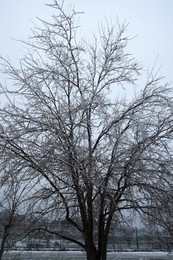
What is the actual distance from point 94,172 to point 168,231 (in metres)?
3.09

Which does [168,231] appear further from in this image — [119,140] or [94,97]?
[94,97]

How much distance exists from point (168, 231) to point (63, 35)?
5.82m

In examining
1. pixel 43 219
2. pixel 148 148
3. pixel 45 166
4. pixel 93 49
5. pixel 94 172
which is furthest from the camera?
pixel 93 49

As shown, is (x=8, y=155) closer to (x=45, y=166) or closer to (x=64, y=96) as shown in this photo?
(x=45, y=166)

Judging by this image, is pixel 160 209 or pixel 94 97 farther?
pixel 94 97

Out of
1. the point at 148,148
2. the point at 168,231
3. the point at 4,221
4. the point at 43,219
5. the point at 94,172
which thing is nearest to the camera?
the point at 94,172

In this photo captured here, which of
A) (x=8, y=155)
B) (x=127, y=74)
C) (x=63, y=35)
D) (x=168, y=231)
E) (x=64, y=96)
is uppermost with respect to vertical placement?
(x=63, y=35)

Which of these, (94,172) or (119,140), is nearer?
(94,172)

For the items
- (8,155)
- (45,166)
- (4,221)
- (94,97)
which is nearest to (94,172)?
(45,166)

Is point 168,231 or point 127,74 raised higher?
point 127,74

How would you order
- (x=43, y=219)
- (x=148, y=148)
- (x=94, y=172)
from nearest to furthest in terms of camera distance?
(x=94, y=172), (x=148, y=148), (x=43, y=219)

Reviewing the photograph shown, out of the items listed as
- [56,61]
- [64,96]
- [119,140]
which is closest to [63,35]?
[56,61]

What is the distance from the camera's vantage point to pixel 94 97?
6445 millimetres

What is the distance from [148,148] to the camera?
5492 mm
